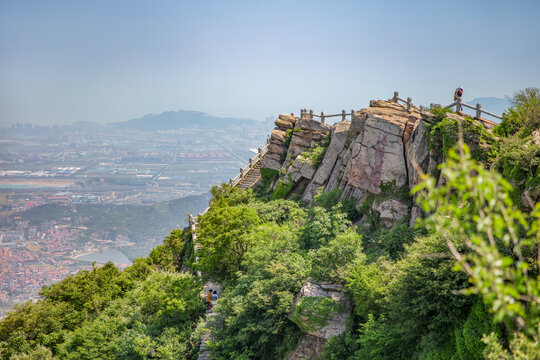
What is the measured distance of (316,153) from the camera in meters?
29.3

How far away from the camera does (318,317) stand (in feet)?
48.6

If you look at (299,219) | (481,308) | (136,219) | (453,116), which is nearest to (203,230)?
(299,219)

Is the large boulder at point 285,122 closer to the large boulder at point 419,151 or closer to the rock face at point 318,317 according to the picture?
the large boulder at point 419,151

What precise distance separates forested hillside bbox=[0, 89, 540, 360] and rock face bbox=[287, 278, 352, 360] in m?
0.05

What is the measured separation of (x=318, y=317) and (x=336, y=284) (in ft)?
6.13

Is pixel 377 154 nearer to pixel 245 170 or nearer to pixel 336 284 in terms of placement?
pixel 336 284

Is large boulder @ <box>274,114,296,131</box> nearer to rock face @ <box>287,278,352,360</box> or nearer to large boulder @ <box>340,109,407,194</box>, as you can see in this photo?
large boulder @ <box>340,109,407,194</box>

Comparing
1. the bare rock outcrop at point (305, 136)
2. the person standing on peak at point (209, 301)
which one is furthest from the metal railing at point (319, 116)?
the person standing on peak at point (209, 301)

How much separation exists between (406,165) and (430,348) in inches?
441

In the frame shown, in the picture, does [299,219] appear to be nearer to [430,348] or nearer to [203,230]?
[203,230]

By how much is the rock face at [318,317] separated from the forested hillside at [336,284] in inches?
2.1

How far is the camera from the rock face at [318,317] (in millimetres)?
14773

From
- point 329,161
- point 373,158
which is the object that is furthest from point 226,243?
point 329,161

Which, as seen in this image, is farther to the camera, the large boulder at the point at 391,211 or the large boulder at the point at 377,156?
the large boulder at the point at 377,156
